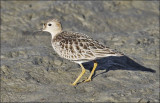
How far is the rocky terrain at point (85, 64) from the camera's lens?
7387 mm

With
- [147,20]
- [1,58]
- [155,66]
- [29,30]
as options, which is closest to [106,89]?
[155,66]

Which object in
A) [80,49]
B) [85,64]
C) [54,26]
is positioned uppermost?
[54,26]

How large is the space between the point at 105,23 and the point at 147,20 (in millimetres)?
1700

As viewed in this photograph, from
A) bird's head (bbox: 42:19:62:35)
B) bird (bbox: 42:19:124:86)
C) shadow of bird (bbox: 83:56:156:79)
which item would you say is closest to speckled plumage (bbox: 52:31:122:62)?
bird (bbox: 42:19:124:86)

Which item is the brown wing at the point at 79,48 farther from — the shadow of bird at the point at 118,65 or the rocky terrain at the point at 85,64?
the shadow of bird at the point at 118,65

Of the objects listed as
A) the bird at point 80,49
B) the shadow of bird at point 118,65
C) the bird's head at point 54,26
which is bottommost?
the shadow of bird at point 118,65

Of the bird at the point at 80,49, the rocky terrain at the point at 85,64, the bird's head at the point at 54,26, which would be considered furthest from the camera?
the bird's head at the point at 54,26

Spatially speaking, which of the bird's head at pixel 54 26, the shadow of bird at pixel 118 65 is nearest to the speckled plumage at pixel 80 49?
the bird's head at pixel 54 26

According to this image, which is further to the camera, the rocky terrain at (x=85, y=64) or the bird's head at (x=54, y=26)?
the bird's head at (x=54, y=26)

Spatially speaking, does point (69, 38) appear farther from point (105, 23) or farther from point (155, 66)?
point (105, 23)

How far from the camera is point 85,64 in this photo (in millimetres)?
9219

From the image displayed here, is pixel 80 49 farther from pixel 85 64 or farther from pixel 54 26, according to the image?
pixel 85 64

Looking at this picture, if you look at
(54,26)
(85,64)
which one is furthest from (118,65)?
(54,26)

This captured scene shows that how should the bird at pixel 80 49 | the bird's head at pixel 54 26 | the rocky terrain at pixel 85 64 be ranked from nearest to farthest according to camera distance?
the rocky terrain at pixel 85 64, the bird at pixel 80 49, the bird's head at pixel 54 26
